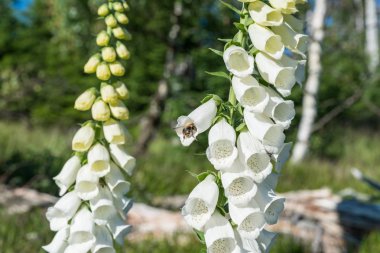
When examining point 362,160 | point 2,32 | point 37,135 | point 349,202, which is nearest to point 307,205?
point 349,202

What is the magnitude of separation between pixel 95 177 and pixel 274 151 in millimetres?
670

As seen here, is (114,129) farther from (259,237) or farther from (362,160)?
(362,160)

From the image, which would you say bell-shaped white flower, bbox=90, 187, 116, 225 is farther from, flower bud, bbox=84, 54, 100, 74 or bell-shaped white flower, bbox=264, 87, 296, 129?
bell-shaped white flower, bbox=264, 87, 296, 129

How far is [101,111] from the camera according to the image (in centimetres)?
197

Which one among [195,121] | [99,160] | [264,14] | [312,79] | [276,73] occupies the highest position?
[264,14]

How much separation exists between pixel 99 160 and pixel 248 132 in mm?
594

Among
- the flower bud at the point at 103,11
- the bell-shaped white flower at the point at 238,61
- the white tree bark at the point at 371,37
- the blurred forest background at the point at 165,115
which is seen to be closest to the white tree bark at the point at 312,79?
the blurred forest background at the point at 165,115

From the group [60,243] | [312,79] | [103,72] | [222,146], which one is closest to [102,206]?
[60,243]

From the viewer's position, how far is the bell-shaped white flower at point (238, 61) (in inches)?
60.1

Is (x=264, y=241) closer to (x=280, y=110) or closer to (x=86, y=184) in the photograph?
(x=280, y=110)

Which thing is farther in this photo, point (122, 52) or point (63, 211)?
point (122, 52)

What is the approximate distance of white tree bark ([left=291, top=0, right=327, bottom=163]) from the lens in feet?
37.3

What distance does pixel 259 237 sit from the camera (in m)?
1.66

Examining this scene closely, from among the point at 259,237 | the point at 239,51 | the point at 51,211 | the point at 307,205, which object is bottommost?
the point at 307,205
